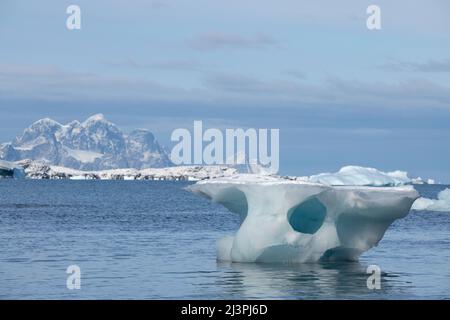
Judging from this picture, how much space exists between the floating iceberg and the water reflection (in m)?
0.57

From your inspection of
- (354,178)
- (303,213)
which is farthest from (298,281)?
(354,178)

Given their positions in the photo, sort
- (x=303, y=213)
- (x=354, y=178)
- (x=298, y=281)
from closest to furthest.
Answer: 1. (x=298, y=281)
2. (x=303, y=213)
3. (x=354, y=178)

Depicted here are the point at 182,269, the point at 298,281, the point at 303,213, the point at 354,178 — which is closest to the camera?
the point at 298,281

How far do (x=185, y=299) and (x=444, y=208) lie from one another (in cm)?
5655

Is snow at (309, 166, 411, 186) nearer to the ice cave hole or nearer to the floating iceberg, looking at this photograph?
the ice cave hole

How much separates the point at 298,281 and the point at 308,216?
5712 mm

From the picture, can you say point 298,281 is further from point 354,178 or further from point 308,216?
point 354,178

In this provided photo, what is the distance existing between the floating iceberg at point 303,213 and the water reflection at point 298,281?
567mm

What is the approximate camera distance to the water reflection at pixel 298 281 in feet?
96.3

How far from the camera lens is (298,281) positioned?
31828mm

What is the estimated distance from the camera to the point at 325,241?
116 ft

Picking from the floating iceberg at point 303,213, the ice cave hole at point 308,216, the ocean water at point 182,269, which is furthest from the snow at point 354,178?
the floating iceberg at point 303,213
